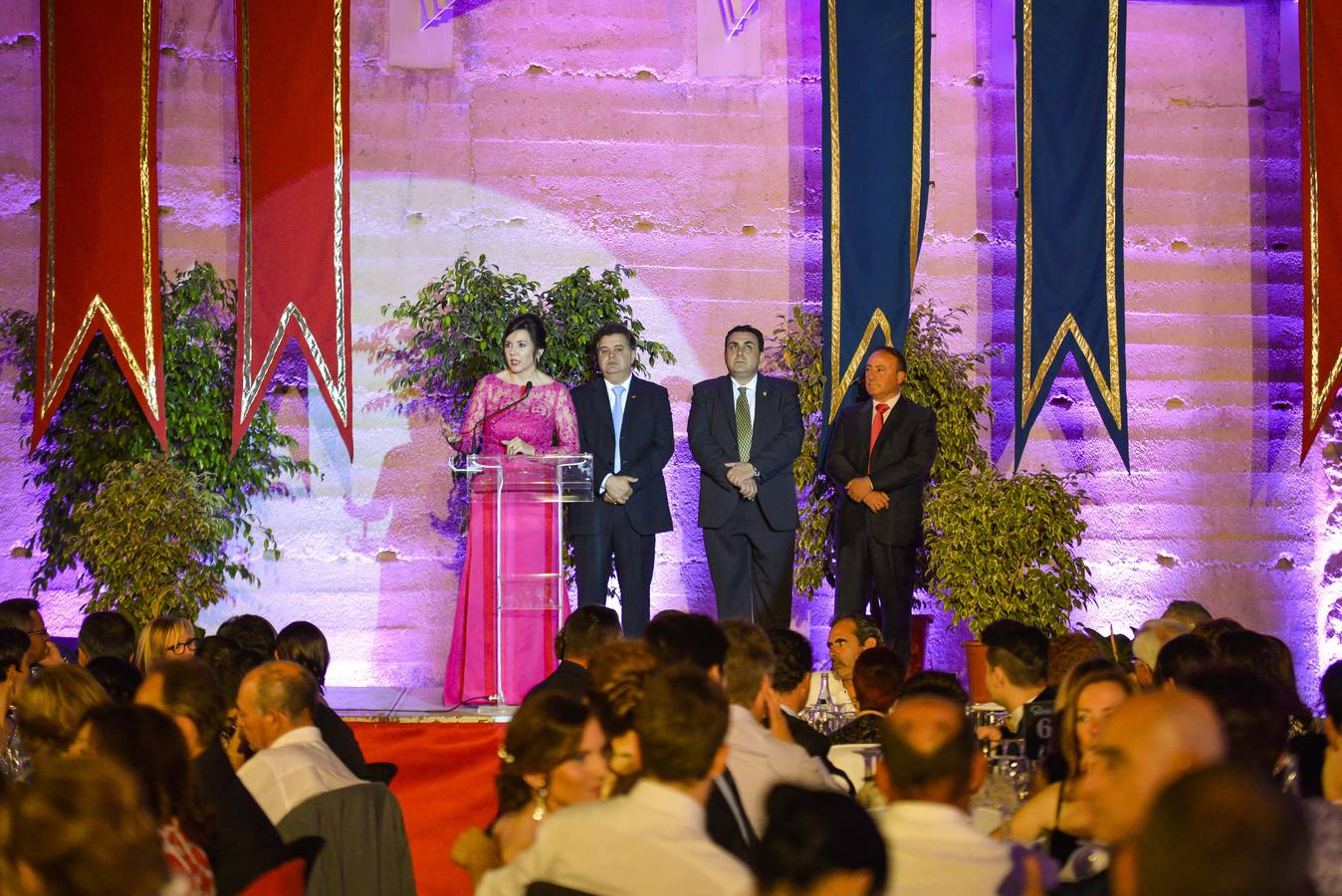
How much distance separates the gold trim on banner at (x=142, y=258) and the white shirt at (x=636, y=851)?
5.61 meters

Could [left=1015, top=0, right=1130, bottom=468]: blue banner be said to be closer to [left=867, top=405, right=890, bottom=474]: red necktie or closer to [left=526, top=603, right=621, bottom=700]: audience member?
[left=867, top=405, right=890, bottom=474]: red necktie

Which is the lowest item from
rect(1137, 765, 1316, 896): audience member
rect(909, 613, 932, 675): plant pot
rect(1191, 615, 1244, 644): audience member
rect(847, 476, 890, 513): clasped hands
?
rect(909, 613, 932, 675): plant pot

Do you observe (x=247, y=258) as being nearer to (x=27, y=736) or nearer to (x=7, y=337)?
(x=7, y=337)

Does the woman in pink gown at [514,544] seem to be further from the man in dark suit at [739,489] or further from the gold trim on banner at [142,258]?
the gold trim on banner at [142,258]

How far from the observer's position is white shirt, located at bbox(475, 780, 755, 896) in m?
2.23

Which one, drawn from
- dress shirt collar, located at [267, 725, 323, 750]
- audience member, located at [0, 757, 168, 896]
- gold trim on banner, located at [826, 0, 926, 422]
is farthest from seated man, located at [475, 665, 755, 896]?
gold trim on banner, located at [826, 0, 926, 422]

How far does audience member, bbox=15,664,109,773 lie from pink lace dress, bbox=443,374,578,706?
3077 mm

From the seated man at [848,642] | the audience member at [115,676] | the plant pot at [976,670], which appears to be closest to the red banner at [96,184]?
the audience member at [115,676]

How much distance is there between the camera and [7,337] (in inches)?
310

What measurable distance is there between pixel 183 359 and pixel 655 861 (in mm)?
5898

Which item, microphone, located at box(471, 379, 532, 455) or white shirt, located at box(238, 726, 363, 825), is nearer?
white shirt, located at box(238, 726, 363, 825)

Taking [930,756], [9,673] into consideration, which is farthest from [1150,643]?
[9,673]

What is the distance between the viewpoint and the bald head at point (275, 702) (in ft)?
10.9

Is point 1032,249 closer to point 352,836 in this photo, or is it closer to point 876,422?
point 876,422
